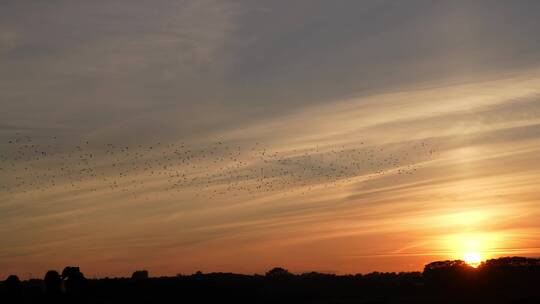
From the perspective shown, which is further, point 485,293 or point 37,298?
point 485,293

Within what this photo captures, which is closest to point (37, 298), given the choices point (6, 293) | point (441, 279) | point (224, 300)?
point (6, 293)

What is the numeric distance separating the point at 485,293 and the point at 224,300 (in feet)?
89.4

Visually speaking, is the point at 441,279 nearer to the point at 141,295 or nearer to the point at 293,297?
the point at 293,297

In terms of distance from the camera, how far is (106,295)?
72.5 m

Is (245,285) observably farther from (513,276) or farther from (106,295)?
(513,276)

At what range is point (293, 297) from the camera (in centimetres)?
7494

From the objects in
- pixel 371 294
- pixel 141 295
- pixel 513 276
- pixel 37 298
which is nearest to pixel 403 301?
pixel 371 294

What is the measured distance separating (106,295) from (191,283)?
15.1 meters

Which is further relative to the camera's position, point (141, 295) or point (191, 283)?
point (191, 283)

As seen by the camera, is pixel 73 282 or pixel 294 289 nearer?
pixel 73 282

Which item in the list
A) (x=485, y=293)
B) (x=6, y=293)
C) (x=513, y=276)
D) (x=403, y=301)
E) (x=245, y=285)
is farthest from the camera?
(x=245, y=285)

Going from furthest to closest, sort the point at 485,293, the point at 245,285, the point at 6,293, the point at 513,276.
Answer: the point at 245,285, the point at 513,276, the point at 485,293, the point at 6,293

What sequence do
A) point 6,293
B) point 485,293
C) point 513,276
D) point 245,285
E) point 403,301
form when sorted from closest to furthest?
1. point 6,293
2. point 403,301
3. point 485,293
4. point 513,276
5. point 245,285

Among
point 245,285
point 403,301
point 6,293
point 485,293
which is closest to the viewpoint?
point 6,293
